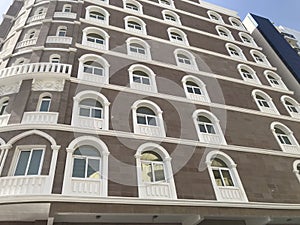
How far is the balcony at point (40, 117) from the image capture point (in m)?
9.21

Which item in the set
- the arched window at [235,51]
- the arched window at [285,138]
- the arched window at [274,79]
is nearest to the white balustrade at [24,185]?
the arched window at [285,138]

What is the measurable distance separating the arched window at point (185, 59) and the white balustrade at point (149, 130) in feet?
18.6

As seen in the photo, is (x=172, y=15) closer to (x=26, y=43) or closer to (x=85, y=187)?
(x=26, y=43)

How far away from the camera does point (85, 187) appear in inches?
320

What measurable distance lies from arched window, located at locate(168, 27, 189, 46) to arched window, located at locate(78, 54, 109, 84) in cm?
618

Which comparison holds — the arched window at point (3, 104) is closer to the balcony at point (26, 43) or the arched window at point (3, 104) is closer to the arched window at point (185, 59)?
the balcony at point (26, 43)

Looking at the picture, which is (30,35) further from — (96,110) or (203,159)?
(203,159)

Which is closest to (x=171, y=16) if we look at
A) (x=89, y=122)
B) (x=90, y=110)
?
(x=90, y=110)

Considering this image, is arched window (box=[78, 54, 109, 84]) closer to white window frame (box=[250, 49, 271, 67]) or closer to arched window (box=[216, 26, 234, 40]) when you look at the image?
arched window (box=[216, 26, 234, 40])

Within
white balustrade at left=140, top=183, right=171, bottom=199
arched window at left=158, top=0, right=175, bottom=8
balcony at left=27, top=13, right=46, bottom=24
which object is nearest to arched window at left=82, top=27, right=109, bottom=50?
balcony at left=27, top=13, right=46, bottom=24

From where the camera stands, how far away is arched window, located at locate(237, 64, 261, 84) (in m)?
16.6

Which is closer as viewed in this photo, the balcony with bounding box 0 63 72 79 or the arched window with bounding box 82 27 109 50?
the balcony with bounding box 0 63 72 79

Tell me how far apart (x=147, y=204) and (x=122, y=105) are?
460 cm

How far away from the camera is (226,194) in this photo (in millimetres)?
9836
